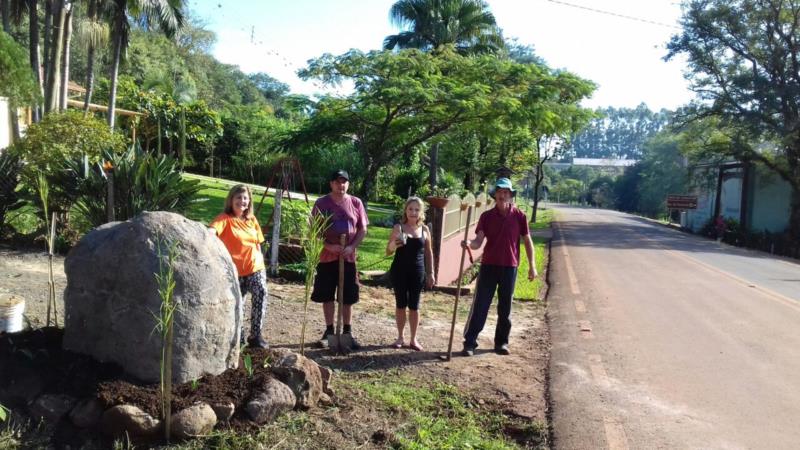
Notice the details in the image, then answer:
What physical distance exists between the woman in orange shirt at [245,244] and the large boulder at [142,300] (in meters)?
1.13

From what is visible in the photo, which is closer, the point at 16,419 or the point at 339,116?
the point at 16,419

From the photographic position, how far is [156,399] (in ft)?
12.9

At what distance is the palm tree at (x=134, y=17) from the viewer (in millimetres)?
21469

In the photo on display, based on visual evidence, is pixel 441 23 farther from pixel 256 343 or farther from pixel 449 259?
pixel 256 343

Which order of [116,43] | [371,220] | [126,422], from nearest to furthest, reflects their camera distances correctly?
[126,422], [116,43], [371,220]

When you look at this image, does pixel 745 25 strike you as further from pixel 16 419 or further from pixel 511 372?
pixel 16 419

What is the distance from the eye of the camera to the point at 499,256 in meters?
6.80

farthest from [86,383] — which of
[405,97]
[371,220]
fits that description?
[371,220]

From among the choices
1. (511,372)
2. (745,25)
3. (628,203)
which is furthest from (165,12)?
(628,203)

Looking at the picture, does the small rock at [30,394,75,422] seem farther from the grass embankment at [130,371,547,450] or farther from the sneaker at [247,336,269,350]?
the sneaker at [247,336,269,350]

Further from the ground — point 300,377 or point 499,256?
point 499,256

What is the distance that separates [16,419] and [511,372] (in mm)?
4098

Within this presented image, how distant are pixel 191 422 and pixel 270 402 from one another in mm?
509

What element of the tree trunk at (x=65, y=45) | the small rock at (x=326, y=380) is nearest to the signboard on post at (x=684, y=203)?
the tree trunk at (x=65, y=45)
